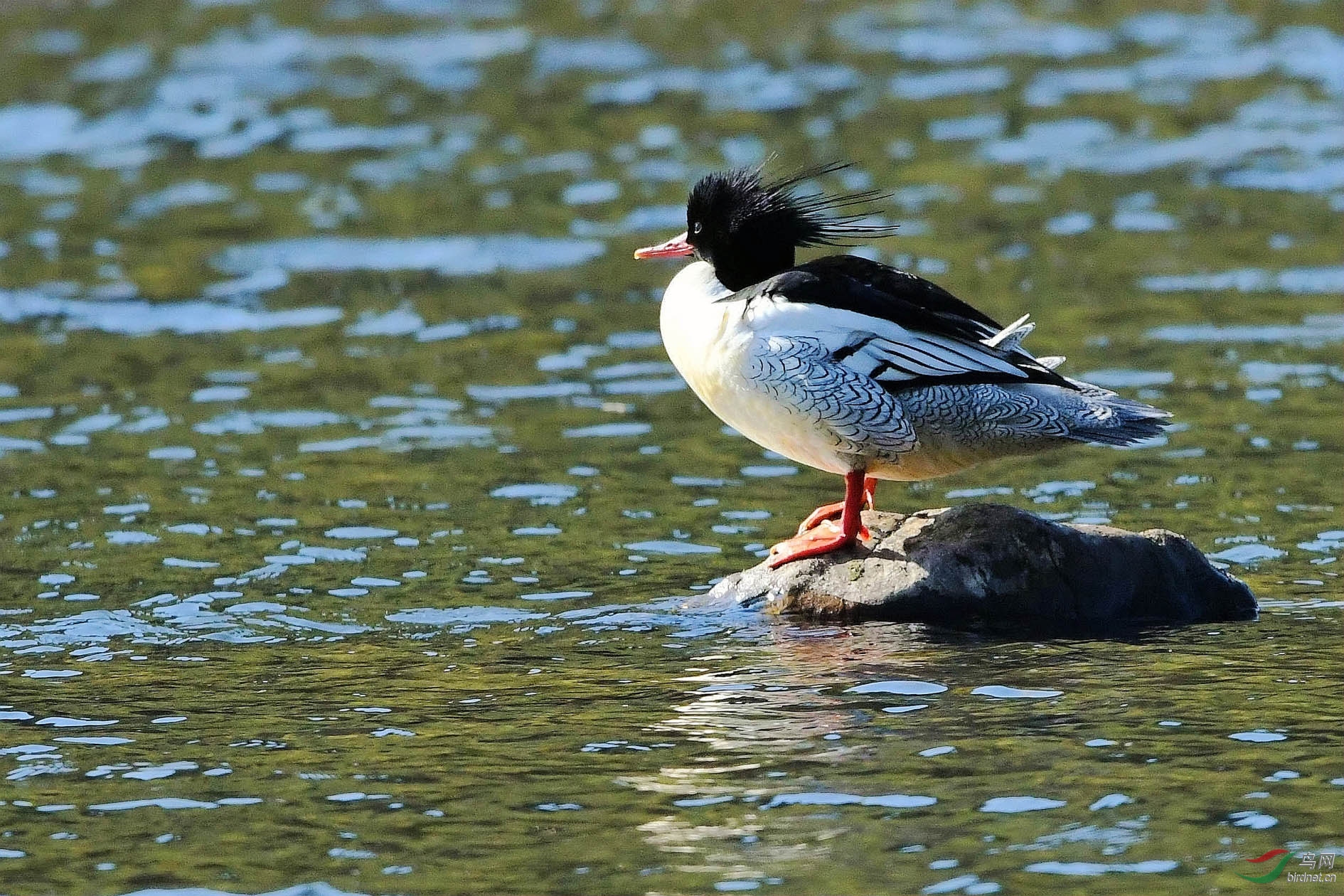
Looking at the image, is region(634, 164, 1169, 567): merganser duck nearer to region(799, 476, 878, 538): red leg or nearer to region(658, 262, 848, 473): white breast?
region(658, 262, 848, 473): white breast

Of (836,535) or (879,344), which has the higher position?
(879,344)

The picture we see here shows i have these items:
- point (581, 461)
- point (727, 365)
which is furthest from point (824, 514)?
point (581, 461)

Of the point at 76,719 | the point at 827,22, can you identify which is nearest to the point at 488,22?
the point at 827,22

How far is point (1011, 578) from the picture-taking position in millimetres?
8070

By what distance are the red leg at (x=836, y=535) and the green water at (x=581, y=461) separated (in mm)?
351

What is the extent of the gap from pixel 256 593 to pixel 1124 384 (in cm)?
597

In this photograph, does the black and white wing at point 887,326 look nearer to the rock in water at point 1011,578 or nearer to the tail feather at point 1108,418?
the tail feather at point 1108,418

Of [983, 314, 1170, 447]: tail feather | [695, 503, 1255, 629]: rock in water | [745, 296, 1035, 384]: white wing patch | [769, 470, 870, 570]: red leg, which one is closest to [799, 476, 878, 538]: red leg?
[769, 470, 870, 570]: red leg

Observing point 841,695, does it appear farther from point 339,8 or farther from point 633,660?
point 339,8

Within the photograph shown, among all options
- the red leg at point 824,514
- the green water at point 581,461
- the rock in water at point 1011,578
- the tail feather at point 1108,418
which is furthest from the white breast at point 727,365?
the tail feather at point 1108,418

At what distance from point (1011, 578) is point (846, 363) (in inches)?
44.5

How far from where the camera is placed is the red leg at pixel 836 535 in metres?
8.18

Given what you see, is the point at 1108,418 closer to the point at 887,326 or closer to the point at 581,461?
the point at 887,326

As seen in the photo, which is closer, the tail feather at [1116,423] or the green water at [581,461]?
the green water at [581,461]
